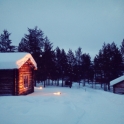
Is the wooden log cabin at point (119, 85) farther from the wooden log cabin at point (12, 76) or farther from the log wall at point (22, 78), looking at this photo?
the wooden log cabin at point (12, 76)

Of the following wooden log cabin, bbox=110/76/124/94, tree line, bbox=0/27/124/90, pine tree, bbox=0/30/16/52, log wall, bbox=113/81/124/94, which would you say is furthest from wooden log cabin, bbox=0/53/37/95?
pine tree, bbox=0/30/16/52

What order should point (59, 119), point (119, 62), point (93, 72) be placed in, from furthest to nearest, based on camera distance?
point (93, 72) < point (119, 62) < point (59, 119)

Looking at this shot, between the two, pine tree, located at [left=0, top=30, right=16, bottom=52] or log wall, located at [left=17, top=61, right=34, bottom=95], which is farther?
pine tree, located at [left=0, top=30, right=16, bottom=52]

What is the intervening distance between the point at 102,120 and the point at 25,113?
391 centimetres

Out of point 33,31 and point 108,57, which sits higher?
point 33,31

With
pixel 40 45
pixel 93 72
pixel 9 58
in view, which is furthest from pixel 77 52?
pixel 9 58

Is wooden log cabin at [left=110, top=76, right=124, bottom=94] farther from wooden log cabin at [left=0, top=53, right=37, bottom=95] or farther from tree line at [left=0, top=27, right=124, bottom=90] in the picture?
wooden log cabin at [left=0, top=53, right=37, bottom=95]

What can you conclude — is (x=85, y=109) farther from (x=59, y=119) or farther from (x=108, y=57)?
(x=108, y=57)

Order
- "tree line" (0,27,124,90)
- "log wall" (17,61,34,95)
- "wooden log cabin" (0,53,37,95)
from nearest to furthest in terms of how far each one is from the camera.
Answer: "wooden log cabin" (0,53,37,95)
"log wall" (17,61,34,95)
"tree line" (0,27,124,90)

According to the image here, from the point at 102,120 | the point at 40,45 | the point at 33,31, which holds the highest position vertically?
the point at 33,31

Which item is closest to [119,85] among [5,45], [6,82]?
[6,82]

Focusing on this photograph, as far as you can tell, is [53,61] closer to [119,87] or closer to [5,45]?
[5,45]

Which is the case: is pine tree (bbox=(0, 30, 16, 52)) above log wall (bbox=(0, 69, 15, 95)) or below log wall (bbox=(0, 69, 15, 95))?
above

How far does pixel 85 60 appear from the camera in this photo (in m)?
58.2
